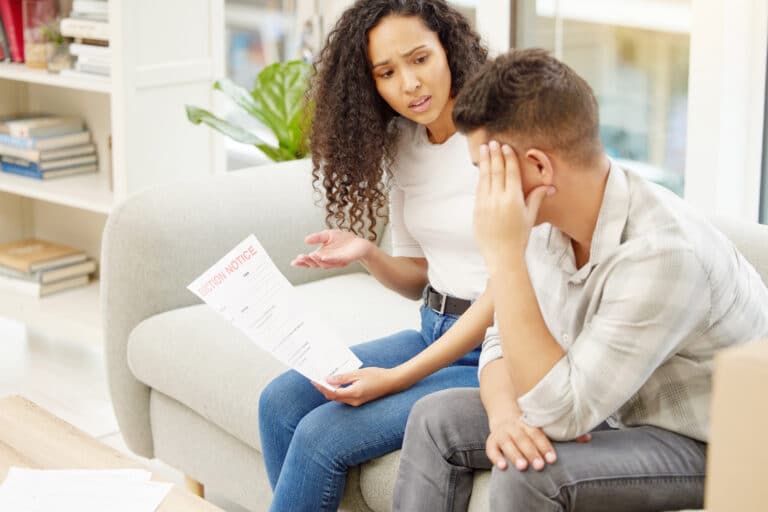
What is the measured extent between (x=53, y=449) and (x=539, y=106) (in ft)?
3.01

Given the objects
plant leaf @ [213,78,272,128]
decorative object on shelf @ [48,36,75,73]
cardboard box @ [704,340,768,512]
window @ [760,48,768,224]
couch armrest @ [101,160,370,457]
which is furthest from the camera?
decorative object on shelf @ [48,36,75,73]

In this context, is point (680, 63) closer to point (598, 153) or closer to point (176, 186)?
point (176, 186)

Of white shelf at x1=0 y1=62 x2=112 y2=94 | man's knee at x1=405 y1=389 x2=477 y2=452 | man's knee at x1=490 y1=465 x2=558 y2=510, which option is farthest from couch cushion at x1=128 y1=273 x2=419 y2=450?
white shelf at x1=0 y1=62 x2=112 y2=94

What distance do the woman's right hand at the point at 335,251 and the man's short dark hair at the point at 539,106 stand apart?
0.59m

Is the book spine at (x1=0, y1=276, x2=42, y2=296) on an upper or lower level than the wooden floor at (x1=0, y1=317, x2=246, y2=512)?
upper

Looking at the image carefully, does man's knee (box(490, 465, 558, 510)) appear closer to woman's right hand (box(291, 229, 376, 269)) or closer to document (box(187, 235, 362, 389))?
document (box(187, 235, 362, 389))

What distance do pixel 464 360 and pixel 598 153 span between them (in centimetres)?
60

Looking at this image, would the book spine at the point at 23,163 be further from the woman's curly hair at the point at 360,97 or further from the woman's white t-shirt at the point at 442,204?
the woman's white t-shirt at the point at 442,204

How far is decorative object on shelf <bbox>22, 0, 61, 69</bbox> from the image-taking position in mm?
3438

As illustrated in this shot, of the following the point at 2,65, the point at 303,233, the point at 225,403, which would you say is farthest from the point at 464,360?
the point at 2,65

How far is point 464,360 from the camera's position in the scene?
195 cm

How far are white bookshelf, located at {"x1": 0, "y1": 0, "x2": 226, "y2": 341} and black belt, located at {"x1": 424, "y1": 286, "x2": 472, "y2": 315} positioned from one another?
3.67 feet

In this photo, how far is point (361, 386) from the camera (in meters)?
→ 1.79

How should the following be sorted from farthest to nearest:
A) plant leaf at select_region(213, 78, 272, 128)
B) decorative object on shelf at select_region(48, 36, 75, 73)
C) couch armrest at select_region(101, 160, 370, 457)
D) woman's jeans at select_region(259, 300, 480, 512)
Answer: decorative object on shelf at select_region(48, 36, 75, 73) < plant leaf at select_region(213, 78, 272, 128) < couch armrest at select_region(101, 160, 370, 457) < woman's jeans at select_region(259, 300, 480, 512)
